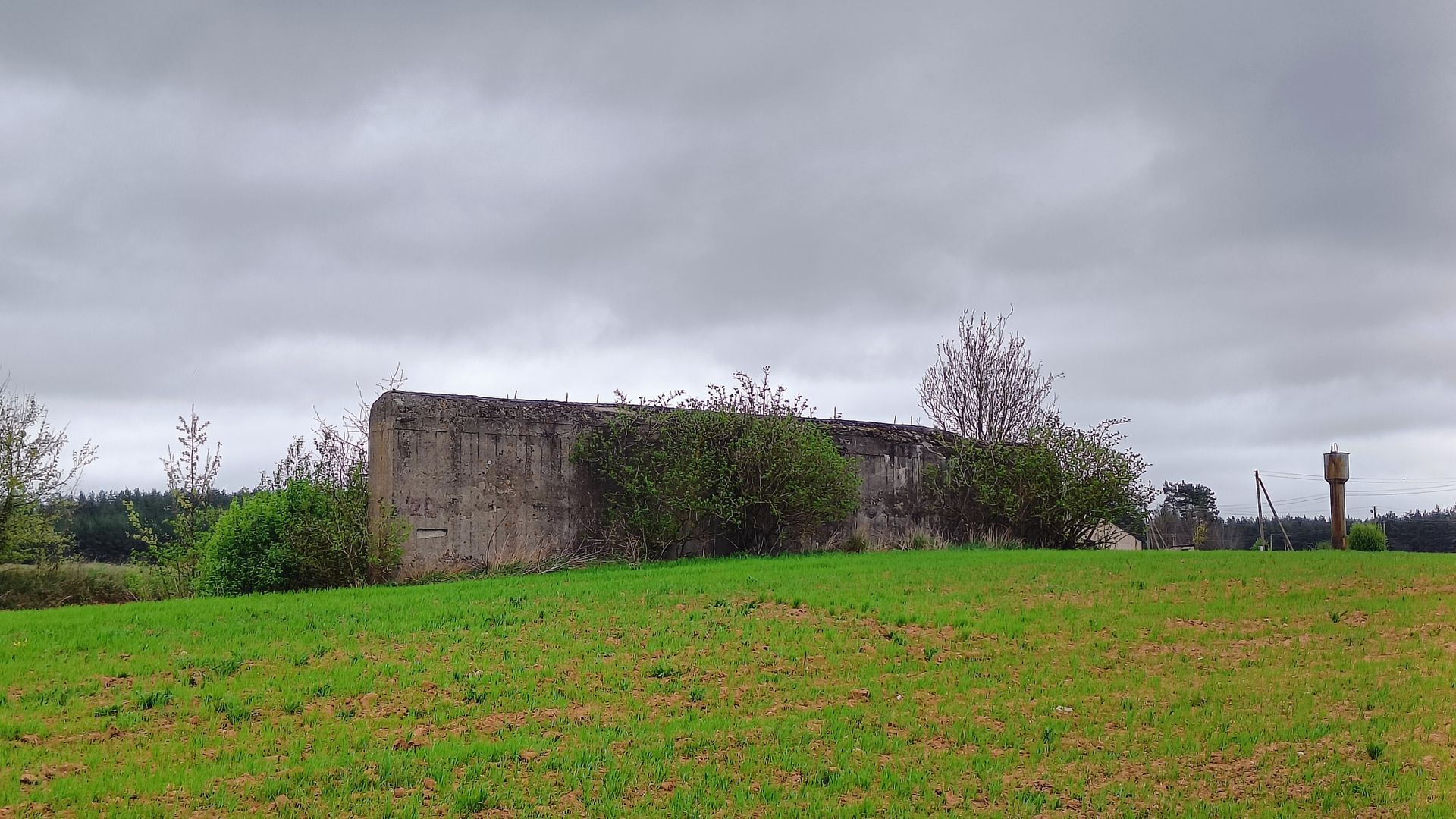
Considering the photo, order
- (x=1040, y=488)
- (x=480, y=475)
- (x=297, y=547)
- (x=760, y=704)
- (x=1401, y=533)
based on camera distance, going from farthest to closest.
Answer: (x=1401, y=533), (x=1040, y=488), (x=480, y=475), (x=297, y=547), (x=760, y=704)

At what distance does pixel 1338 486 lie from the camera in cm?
1895

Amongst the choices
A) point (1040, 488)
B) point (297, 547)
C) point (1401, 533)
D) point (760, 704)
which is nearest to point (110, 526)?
point (297, 547)

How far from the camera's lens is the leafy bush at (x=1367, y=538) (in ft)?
69.2

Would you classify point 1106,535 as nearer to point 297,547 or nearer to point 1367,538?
point 1367,538

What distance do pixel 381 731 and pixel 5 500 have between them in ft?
78.4

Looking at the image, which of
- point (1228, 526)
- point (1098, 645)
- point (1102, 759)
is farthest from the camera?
point (1228, 526)

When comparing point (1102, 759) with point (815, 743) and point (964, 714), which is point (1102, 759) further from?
point (815, 743)

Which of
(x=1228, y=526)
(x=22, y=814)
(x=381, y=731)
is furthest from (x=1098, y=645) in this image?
(x=1228, y=526)

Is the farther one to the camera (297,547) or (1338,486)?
(1338,486)

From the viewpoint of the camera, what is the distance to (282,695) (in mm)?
7465

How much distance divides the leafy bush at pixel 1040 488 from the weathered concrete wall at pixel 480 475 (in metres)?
8.10

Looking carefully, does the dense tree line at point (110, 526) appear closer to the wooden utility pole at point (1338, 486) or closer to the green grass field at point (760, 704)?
the green grass field at point (760, 704)

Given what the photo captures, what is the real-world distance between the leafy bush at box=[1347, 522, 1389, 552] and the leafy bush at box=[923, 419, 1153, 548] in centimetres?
471

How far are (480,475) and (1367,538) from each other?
61.3 ft
